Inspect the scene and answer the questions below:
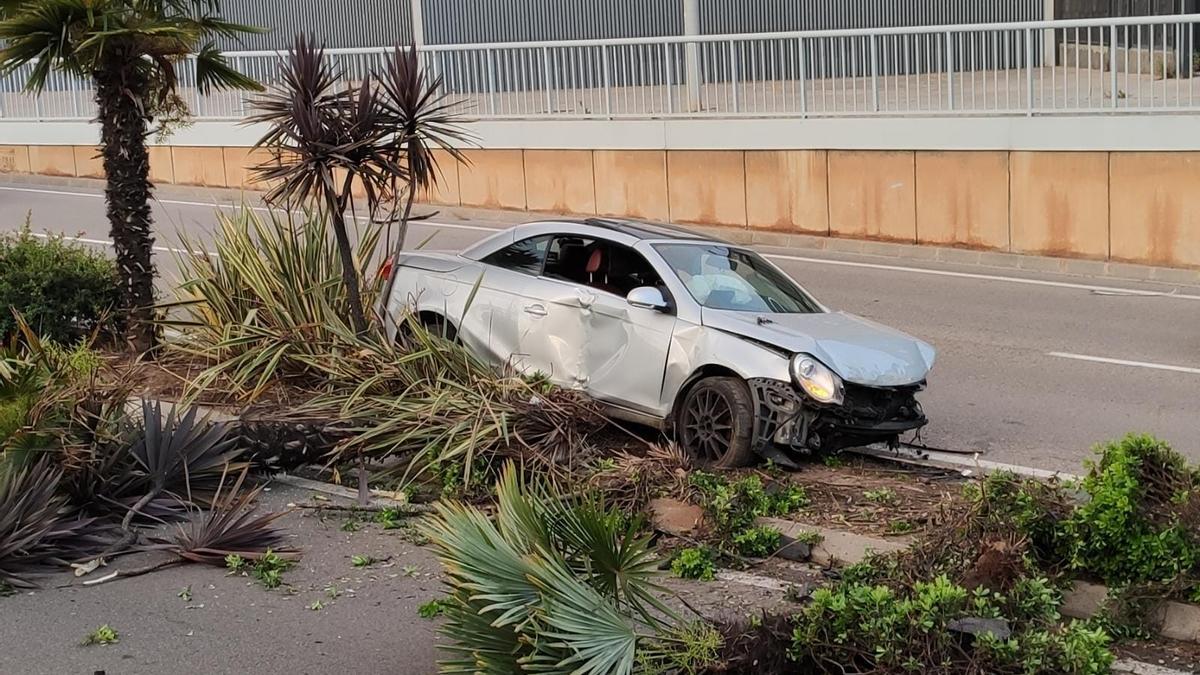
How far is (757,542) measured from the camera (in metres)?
7.33

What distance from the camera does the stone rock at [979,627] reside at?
5254mm

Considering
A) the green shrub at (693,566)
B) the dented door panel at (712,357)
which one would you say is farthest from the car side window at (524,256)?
the green shrub at (693,566)

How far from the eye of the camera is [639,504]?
7766 millimetres

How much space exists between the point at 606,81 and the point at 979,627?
16281 mm

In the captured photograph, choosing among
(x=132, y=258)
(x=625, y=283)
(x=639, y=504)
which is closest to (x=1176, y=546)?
(x=639, y=504)

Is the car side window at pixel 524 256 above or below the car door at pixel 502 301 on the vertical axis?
above

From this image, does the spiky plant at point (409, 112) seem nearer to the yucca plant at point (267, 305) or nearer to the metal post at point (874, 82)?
the yucca plant at point (267, 305)

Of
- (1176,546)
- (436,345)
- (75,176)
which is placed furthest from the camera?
(75,176)

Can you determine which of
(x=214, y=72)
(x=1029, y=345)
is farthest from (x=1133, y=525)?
(x=214, y=72)

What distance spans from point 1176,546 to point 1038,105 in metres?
12.3

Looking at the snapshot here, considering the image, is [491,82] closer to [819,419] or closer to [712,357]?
[712,357]

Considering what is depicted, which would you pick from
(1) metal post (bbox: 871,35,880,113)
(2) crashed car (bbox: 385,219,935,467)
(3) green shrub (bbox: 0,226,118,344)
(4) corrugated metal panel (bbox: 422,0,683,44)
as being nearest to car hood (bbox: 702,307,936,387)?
(2) crashed car (bbox: 385,219,935,467)

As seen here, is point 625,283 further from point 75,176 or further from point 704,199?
point 75,176

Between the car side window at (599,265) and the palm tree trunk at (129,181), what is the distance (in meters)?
3.77
